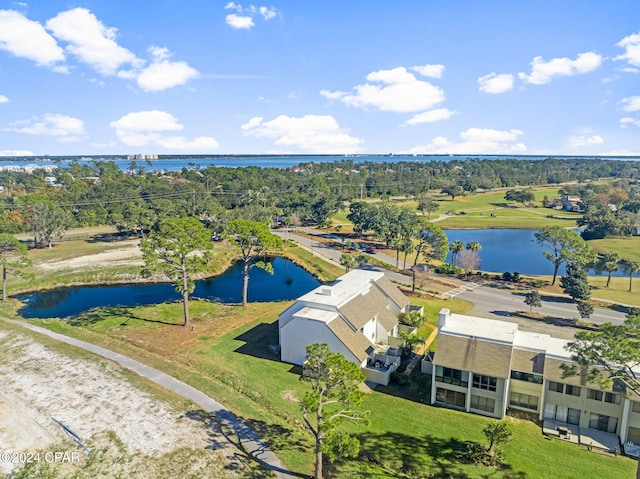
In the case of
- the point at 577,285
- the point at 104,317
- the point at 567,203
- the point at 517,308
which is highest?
the point at 567,203

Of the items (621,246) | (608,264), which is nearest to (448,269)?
(608,264)

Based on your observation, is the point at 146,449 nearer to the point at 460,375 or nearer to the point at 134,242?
the point at 460,375

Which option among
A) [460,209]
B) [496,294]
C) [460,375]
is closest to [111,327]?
[460,375]

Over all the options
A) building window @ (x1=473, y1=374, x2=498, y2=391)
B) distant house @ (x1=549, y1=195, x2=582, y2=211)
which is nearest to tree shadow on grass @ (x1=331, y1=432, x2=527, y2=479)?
building window @ (x1=473, y1=374, x2=498, y2=391)

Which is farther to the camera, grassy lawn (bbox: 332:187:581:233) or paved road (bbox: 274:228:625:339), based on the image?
grassy lawn (bbox: 332:187:581:233)

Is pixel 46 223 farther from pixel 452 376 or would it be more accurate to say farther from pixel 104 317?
pixel 452 376

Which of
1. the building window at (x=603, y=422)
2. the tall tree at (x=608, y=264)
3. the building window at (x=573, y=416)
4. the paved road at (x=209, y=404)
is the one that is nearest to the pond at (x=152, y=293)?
the paved road at (x=209, y=404)

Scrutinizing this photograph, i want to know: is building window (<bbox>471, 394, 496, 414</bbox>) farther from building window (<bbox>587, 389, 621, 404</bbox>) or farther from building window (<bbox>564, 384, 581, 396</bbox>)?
building window (<bbox>587, 389, 621, 404</bbox>)
